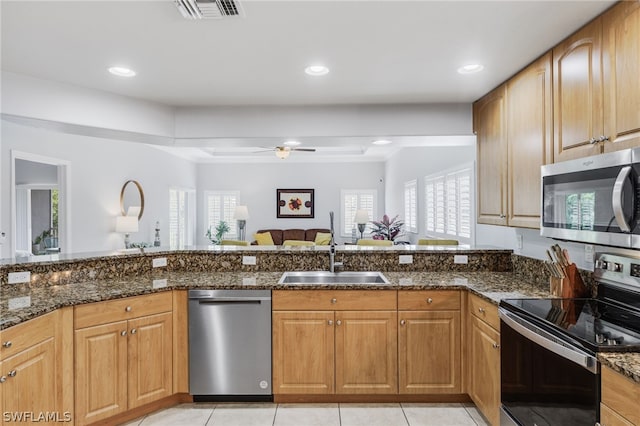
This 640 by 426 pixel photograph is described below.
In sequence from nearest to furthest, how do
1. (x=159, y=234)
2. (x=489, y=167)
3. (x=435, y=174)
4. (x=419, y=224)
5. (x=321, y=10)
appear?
1. (x=321, y=10)
2. (x=489, y=167)
3. (x=435, y=174)
4. (x=419, y=224)
5. (x=159, y=234)

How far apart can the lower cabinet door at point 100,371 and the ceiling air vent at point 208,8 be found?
1.86 metres

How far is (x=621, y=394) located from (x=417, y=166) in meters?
5.08

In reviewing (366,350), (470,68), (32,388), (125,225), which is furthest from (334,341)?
(125,225)

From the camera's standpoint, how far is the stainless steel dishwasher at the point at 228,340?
266 cm

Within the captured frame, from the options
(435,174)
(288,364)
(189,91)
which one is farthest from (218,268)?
(435,174)

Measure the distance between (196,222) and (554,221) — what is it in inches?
330

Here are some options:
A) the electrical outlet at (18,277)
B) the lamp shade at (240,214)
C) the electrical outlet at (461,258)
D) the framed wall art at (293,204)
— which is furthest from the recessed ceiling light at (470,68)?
the framed wall art at (293,204)

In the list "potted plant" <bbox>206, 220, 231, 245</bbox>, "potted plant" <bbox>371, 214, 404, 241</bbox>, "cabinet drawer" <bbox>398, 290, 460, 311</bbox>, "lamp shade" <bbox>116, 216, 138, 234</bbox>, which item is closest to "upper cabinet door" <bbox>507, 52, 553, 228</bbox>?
"cabinet drawer" <bbox>398, 290, 460, 311</bbox>

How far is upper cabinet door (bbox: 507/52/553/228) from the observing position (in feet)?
7.59

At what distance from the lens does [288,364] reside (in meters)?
2.67

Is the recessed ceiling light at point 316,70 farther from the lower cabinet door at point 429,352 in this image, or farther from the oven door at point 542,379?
the oven door at point 542,379

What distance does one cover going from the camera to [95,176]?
5.30m

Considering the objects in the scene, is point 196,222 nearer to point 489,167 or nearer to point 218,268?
point 218,268

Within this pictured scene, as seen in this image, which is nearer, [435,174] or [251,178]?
[435,174]
